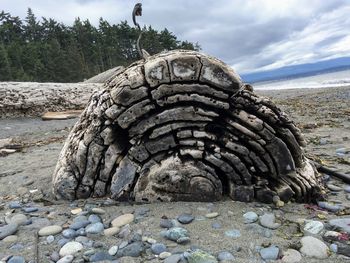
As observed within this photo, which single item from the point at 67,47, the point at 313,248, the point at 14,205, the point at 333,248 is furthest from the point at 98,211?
the point at 67,47

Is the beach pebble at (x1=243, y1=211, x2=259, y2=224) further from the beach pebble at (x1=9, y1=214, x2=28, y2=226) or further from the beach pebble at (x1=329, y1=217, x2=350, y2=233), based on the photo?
the beach pebble at (x1=9, y1=214, x2=28, y2=226)

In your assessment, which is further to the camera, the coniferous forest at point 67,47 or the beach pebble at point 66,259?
the coniferous forest at point 67,47

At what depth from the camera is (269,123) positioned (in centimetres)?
307

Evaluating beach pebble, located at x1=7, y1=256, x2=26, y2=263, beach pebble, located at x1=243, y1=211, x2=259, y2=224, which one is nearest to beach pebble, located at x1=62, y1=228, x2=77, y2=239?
beach pebble, located at x1=7, y1=256, x2=26, y2=263

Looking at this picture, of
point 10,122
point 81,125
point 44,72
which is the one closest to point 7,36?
point 44,72

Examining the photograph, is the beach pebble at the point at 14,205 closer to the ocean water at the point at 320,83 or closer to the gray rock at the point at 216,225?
the gray rock at the point at 216,225

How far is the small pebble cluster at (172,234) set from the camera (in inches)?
85.9

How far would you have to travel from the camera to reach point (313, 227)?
8.07ft

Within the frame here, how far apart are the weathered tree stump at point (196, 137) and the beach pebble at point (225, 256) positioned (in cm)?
82

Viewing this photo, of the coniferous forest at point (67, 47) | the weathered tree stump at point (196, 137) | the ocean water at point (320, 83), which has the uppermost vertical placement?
the coniferous forest at point (67, 47)

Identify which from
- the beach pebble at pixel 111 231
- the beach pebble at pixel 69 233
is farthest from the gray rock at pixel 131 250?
the beach pebble at pixel 69 233

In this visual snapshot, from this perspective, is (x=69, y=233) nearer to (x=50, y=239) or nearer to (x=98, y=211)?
(x=50, y=239)

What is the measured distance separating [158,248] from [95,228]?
61 centimetres

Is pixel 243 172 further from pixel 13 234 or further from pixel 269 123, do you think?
pixel 13 234
